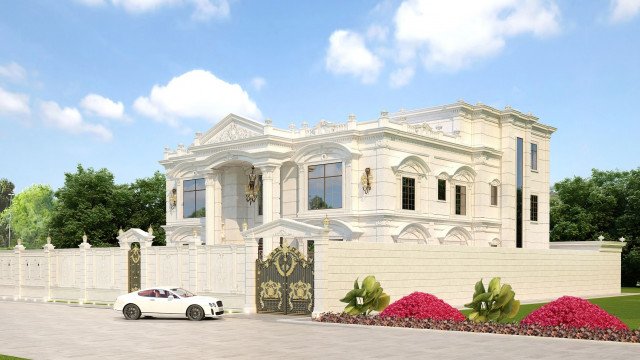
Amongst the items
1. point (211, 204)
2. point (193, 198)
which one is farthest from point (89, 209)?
point (211, 204)

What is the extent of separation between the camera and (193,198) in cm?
5009

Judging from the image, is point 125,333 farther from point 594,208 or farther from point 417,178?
point 594,208

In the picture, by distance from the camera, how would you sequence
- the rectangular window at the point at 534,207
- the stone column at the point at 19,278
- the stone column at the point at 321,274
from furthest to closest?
the rectangular window at the point at 534,207 → the stone column at the point at 19,278 → the stone column at the point at 321,274

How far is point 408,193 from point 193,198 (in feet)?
50.5

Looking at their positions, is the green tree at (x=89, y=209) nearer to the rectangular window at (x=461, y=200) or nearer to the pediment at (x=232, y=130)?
the pediment at (x=232, y=130)

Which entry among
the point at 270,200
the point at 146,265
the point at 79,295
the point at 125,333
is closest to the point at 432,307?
the point at 125,333

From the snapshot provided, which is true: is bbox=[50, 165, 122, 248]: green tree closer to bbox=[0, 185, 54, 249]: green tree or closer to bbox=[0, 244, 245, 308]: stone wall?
bbox=[0, 244, 245, 308]: stone wall

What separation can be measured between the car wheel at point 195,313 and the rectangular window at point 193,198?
25.6 m

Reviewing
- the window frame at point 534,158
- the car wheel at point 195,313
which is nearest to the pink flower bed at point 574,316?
the car wheel at point 195,313

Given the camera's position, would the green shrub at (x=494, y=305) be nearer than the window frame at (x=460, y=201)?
Yes

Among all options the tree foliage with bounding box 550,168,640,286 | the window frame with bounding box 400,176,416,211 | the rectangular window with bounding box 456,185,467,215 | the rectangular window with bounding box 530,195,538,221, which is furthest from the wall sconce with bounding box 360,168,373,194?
the tree foliage with bounding box 550,168,640,286

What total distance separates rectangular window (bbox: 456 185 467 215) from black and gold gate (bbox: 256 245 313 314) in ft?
73.4

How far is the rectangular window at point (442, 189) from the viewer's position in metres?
44.8

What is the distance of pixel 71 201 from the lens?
64.6m
